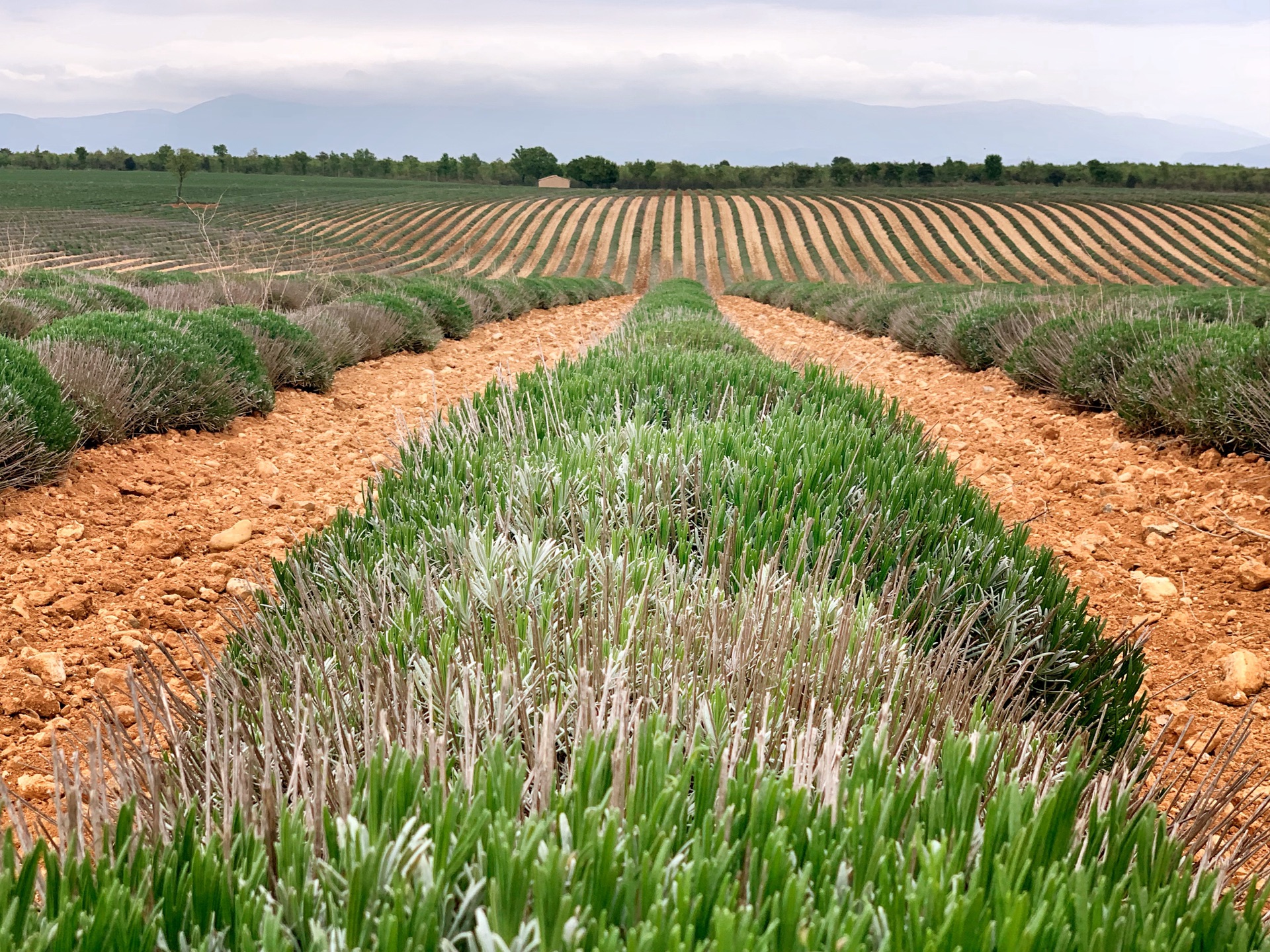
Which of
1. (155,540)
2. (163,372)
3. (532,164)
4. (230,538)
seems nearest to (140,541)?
(155,540)


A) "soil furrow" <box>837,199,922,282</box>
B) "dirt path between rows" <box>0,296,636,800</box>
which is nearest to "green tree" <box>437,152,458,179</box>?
"soil furrow" <box>837,199,922,282</box>

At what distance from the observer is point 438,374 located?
11.4 meters

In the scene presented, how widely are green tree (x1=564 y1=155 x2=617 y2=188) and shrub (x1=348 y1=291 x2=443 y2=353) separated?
256 feet

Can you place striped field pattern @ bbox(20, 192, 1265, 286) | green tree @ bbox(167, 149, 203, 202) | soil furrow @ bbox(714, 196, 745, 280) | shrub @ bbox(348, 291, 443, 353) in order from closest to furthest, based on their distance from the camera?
shrub @ bbox(348, 291, 443, 353) < striped field pattern @ bbox(20, 192, 1265, 286) < soil furrow @ bbox(714, 196, 745, 280) < green tree @ bbox(167, 149, 203, 202)

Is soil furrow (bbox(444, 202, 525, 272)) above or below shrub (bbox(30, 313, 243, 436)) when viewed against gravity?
above

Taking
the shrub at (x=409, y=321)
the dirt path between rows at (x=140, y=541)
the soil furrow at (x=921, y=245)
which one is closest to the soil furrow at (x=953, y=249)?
the soil furrow at (x=921, y=245)

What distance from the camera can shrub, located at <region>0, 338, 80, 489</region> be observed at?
4797 millimetres

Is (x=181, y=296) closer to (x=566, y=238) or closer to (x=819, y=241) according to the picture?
(x=566, y=238)

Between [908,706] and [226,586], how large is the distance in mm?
3447

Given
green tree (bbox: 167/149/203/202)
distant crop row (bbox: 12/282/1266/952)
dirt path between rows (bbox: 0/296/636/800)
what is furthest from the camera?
green tree (bbox: 167/149/203/202)

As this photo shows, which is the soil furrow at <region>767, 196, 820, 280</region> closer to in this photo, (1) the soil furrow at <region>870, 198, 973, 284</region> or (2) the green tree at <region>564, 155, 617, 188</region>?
(1) the soil furrow at <region>870, 198, 973, 284</region>

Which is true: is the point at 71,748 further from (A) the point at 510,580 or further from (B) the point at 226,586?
(A) the point at 510,580

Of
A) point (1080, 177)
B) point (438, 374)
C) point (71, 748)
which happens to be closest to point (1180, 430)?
point (71, 748)

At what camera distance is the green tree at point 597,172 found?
87.4 m
